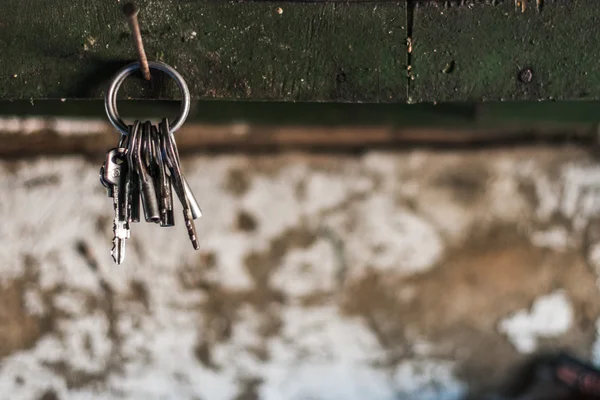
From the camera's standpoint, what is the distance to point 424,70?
62.1 inches

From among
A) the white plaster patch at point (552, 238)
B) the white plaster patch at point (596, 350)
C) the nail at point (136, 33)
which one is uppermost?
the nail at point (136, 33)

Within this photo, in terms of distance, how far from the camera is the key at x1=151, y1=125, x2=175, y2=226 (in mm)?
1303

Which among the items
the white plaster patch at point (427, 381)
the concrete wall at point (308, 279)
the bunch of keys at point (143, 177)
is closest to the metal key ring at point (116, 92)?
the bunch of keys at point (143, 177)

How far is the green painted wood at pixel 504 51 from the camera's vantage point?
1.55m

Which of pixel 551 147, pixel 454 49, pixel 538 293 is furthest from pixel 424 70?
pixel 538 293

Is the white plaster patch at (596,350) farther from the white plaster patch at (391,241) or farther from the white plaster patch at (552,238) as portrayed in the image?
the white plaster patch at (391,241)

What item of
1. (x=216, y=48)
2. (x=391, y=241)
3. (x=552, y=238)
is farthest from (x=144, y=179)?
(x=552, y=238)

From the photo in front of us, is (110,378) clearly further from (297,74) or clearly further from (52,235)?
(297,74)

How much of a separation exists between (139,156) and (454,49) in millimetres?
989

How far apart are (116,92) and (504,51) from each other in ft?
3.83

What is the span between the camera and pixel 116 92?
4.66ft

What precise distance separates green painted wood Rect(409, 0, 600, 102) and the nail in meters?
0.79

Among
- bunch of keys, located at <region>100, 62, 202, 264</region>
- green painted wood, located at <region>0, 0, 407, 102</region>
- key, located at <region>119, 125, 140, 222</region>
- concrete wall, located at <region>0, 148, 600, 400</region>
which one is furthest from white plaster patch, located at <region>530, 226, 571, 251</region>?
key, located at <region>119, 125, 140, 222</region>

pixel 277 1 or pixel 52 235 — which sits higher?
pixel 277 1
